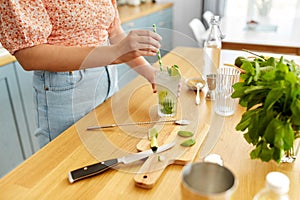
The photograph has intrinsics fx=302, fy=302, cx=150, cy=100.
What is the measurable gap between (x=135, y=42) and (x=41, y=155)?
14.3 inches

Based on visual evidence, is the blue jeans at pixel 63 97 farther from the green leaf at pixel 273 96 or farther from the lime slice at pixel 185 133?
the green leaf at pixel 273 96

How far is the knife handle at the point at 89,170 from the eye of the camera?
0.66 metres

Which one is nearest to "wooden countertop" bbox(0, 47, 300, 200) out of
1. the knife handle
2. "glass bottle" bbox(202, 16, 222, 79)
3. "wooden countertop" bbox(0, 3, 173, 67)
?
the knife handle

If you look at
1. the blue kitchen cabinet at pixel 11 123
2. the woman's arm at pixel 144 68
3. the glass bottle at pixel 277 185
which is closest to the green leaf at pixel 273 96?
the glass bottle at pixel 277 185

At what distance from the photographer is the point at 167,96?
0.88 meters

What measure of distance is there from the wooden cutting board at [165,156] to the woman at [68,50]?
0.23 meters

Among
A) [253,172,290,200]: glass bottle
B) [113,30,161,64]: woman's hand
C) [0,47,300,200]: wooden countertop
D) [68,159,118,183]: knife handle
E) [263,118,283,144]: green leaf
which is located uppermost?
[113,30,161,64]: woman's hand

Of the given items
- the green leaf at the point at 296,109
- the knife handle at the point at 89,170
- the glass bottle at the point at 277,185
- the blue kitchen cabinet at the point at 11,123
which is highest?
the green leaf at the point at 296,109

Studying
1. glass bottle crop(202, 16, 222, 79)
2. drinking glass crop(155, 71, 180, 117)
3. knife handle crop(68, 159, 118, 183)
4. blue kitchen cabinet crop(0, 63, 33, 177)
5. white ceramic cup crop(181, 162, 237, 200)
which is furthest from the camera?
blue kitchen cabinet crop(0, 63, 33, 177)

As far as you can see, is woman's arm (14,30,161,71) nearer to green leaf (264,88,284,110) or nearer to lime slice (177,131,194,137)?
lime slice (177,131,194,137)

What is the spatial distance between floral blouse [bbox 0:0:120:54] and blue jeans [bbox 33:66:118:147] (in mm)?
106

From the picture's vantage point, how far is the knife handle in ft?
2.16

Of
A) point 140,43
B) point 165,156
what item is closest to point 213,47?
point 140,43

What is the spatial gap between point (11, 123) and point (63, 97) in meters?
0.87
